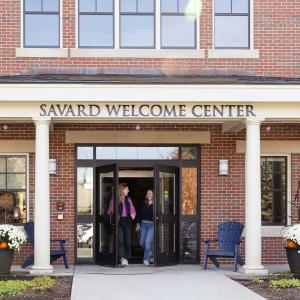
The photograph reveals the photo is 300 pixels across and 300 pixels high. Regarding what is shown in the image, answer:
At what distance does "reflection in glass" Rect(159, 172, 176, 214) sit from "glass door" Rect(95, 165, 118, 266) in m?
0.99

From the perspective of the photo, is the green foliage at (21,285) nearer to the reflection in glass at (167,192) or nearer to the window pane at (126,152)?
the reflection in glass at (167,192)

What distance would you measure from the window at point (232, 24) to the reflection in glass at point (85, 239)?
4828mm

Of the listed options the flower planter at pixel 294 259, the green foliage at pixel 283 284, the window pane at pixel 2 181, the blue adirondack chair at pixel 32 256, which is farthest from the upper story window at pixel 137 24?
the green foliage at pixel 283 284

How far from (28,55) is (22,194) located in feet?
9.77

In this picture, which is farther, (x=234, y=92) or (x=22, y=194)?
(x=22, y=194)

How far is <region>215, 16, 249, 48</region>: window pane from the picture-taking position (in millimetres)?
16406

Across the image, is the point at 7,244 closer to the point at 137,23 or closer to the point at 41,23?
the point at 41,23

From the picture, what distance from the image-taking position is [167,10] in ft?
53.8

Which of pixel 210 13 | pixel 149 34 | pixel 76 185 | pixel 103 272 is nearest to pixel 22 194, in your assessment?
pixel 76 185

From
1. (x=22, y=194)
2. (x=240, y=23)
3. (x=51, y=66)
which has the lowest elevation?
(x=22, y=194)

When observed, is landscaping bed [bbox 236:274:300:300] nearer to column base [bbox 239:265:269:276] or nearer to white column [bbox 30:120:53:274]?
column base [bbox 239:265:269:276]

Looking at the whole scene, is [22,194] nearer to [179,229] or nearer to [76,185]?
[76,185]

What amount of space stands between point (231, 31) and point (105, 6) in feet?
9.16

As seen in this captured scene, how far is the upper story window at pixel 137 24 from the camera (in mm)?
16281
